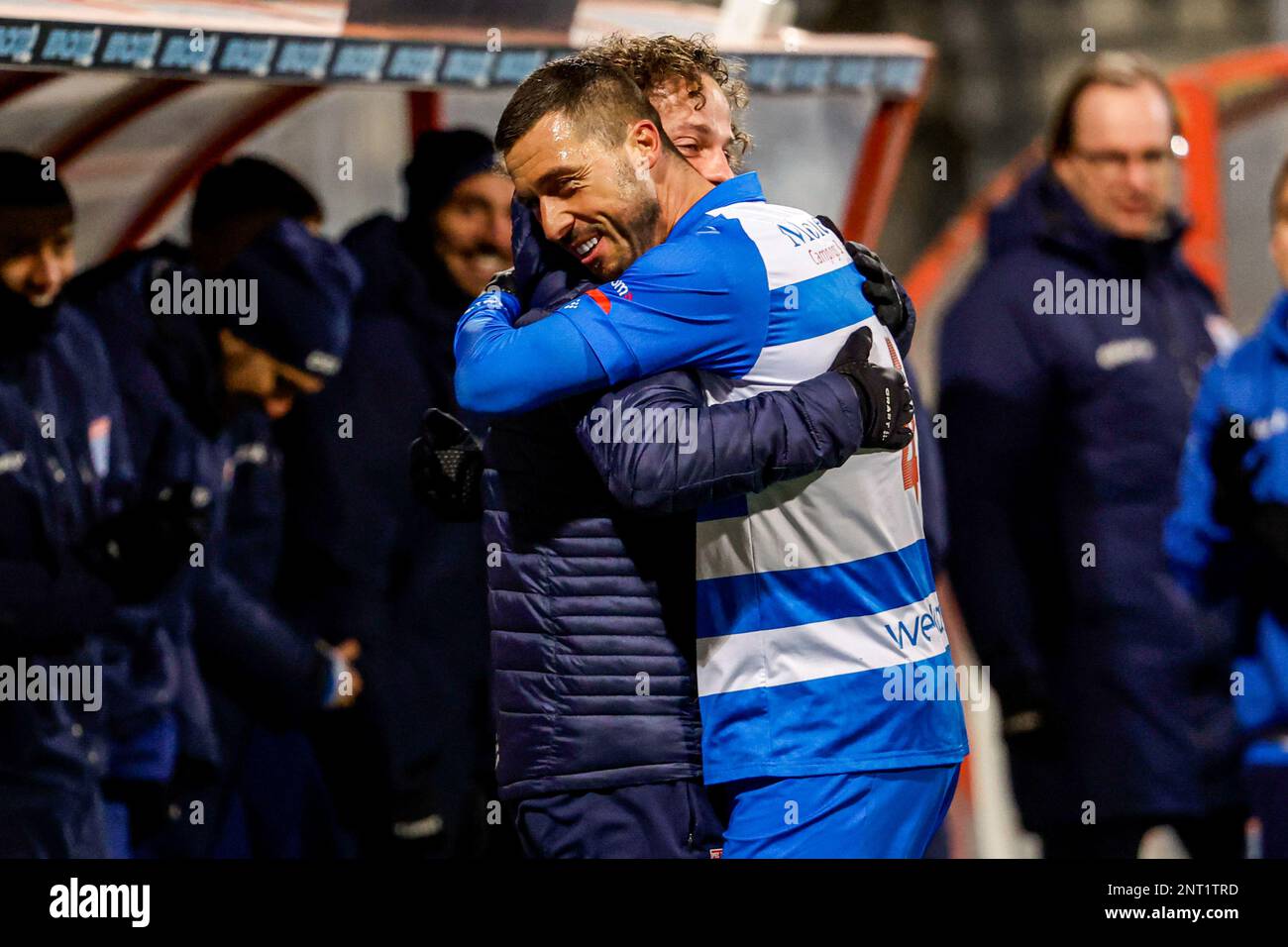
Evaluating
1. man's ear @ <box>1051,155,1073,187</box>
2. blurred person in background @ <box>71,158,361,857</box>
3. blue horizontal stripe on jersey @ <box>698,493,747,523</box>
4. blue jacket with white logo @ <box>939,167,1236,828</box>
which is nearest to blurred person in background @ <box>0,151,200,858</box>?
blurred person in background @ <box>71,158,361,857</box>

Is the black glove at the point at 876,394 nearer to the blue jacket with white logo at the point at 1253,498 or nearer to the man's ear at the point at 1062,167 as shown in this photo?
the blue jacket with white logo at the point at 1253,498

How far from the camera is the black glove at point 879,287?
3516 mm

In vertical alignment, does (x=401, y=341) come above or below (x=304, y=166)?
below

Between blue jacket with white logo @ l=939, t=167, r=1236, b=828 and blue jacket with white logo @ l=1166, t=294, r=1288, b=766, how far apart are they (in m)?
0.58

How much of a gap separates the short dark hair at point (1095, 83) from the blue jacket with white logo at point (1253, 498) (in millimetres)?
953

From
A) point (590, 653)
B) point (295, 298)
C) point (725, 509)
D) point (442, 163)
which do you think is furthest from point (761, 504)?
point (442, 163)

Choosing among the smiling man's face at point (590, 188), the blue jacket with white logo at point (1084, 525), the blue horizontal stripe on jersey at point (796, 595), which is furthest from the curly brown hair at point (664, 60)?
the blue jacket with white logo at point (1084, 525)

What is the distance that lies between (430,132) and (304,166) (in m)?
0.34

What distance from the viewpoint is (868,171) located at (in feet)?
17.9
